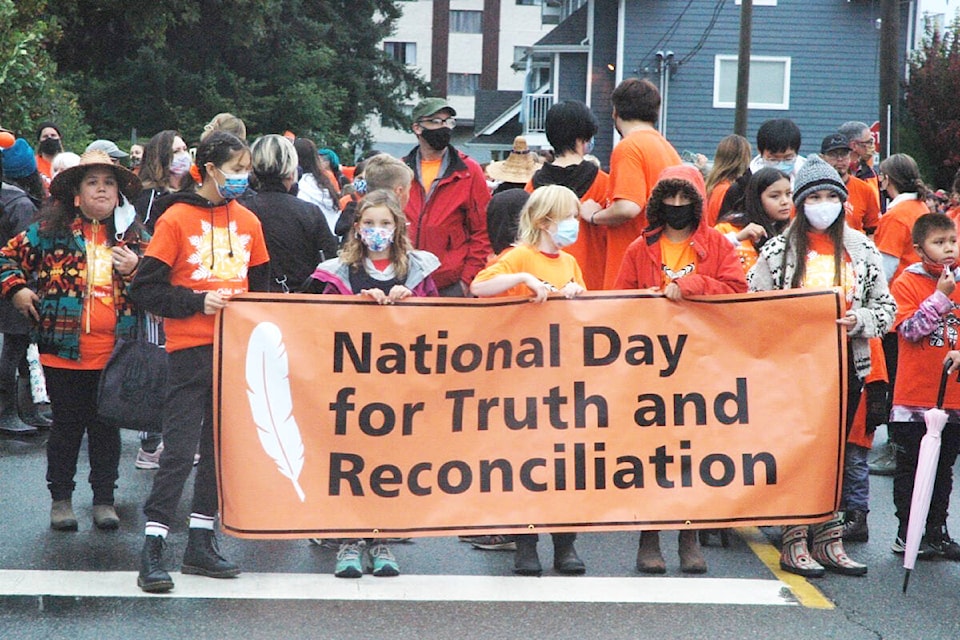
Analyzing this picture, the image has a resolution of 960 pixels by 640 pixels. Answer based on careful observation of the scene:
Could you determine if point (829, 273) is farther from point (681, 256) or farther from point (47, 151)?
point (47, 151)

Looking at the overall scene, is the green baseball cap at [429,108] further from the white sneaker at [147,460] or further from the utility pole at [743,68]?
the utility pole at [743,68]

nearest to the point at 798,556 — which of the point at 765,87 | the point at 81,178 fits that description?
the point at 81,178

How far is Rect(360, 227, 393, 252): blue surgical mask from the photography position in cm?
615

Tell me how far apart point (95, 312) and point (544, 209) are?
2310 millimetres

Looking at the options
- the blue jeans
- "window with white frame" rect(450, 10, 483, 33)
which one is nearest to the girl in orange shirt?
the blue jeans

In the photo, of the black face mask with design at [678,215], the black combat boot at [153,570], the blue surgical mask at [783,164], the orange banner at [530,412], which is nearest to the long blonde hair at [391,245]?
the orange banner at [530,412]

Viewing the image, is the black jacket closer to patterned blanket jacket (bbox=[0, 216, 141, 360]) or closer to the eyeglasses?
the eyeglasses

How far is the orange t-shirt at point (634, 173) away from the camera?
701cm

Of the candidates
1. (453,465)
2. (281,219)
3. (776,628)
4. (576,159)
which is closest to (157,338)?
(281,219)

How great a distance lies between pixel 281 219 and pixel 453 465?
7.67 ft

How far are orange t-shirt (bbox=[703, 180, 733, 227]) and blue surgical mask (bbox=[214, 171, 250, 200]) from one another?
313cm

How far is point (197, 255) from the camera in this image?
6016mm

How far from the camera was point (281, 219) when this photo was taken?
7773 mm

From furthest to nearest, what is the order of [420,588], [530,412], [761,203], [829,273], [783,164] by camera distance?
[783,164]
[761,203]
[829,273]
[530,412]
[420,588]
